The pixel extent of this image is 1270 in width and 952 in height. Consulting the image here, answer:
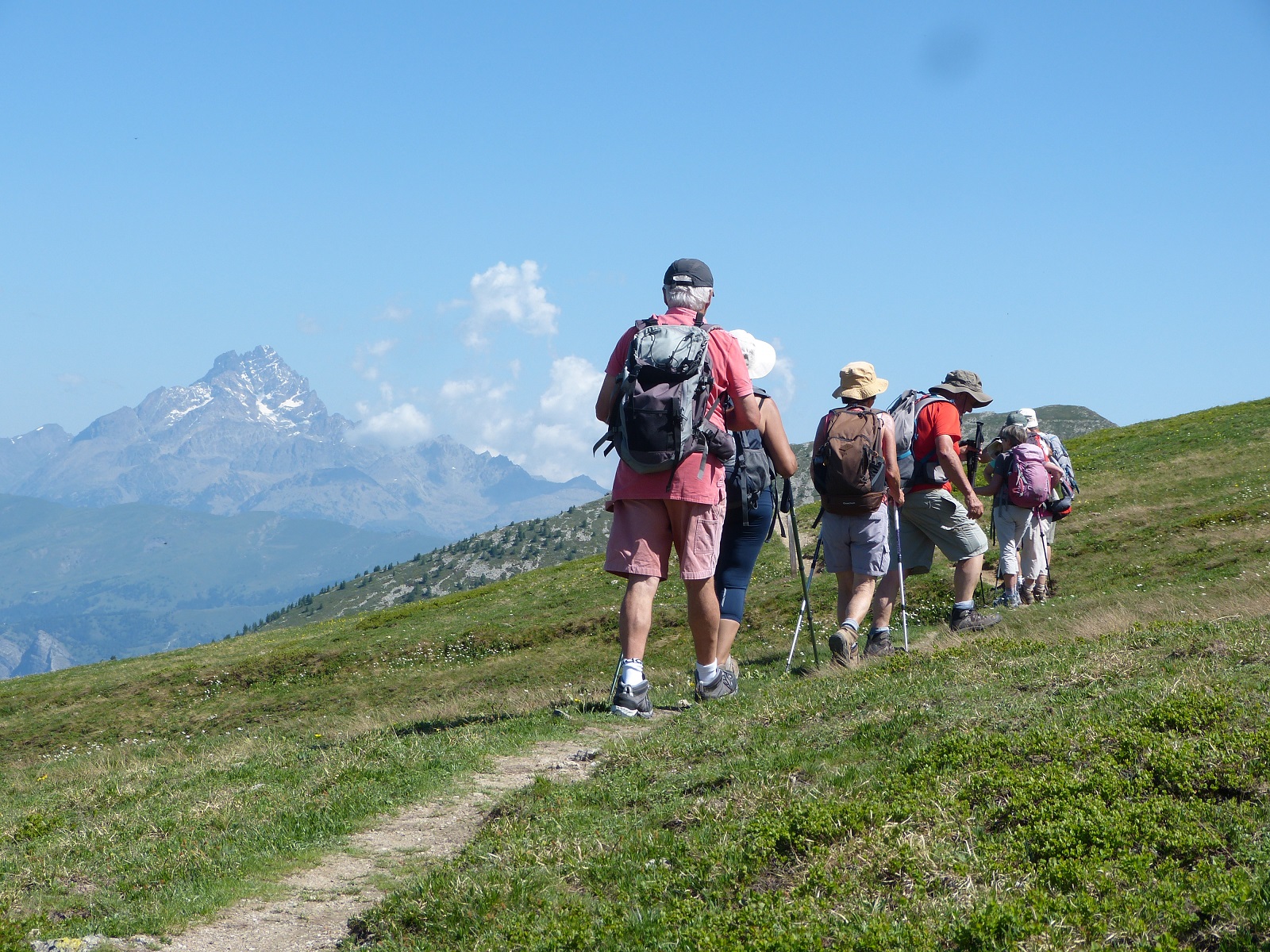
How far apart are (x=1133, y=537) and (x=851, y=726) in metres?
20.2

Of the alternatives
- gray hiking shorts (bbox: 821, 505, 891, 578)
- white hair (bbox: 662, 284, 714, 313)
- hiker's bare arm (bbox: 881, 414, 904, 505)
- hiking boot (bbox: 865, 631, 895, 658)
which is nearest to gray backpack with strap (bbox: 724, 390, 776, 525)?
white hair (bbox: 662, 284, 714, 313)

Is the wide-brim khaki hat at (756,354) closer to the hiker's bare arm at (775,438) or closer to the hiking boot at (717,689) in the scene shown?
the hiker's bare arm at (775,438)

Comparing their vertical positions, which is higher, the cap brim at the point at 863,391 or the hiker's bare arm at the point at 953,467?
the cap brim at the point at 863,391

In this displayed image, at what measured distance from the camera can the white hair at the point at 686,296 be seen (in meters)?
9.59

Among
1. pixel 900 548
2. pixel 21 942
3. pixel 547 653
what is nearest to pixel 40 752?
pixel 547 653

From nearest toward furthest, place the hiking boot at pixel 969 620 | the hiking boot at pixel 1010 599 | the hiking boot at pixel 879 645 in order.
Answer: the hiking boot at pixel 879 645 < the hiking boot at pixel 969 620 < the hiking boot at pixel 1010 599

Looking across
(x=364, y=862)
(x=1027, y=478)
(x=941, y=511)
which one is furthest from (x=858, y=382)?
(x=364, y=862)

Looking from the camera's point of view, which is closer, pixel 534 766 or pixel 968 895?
pixel 968 895

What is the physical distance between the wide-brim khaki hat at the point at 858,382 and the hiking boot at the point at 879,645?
2.70 metres

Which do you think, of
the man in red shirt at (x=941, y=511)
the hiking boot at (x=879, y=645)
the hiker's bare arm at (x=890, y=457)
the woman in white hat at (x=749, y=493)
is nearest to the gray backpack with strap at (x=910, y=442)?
the man in red shirt at (x=941, y=511)

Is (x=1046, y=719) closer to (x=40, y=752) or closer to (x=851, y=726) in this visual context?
(x=851, y=726)

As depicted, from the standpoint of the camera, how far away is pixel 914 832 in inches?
215

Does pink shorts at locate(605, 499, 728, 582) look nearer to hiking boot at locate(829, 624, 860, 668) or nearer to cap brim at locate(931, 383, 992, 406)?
hiking boot at locate(829, 624, 860, 668)

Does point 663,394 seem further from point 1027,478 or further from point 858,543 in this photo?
point 1027,478
